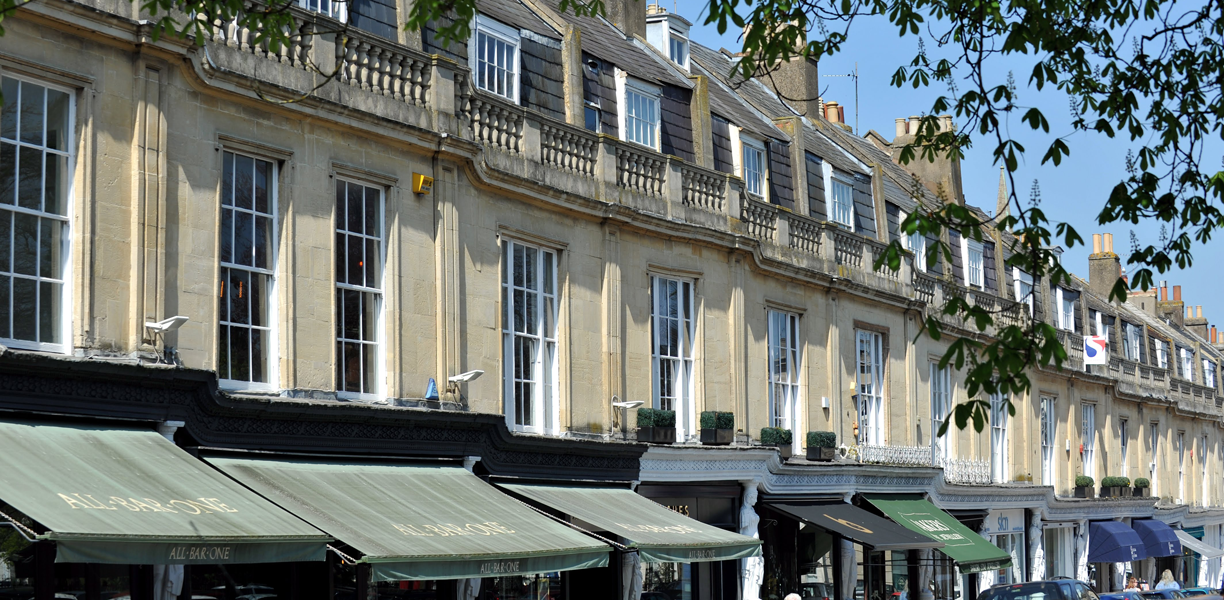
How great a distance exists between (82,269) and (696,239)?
10898 millimetres

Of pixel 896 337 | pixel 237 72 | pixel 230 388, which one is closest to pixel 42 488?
pixel 230 388

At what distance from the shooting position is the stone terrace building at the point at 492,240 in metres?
12.9

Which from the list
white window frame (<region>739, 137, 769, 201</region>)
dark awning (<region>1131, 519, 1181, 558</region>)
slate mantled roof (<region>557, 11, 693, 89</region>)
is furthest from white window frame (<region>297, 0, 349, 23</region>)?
dark awning (<region>1131, 519, 1181, 558</region>)

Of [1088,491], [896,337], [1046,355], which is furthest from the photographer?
[1088,491]

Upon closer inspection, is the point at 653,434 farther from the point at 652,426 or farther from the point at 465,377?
the point at 465,377

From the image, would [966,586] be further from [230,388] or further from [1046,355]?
[1046,355]

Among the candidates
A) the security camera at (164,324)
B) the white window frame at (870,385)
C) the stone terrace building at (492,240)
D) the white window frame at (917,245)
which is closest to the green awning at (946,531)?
the stone terrace building at (492,240)

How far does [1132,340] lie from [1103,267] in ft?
23.6

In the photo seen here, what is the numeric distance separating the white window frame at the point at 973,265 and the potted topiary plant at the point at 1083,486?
21.7 ft

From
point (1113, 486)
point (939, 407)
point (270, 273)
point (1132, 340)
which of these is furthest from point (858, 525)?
point (1132, 340)

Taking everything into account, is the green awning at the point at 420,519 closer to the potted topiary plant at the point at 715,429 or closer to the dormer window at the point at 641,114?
the potted topiary plant at the point at 715,429

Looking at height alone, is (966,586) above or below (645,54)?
below

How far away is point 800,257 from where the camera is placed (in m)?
24.7

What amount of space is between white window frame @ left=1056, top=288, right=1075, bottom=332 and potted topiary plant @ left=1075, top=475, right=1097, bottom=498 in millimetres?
4066
